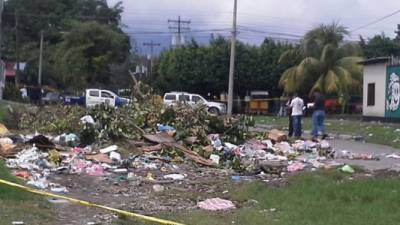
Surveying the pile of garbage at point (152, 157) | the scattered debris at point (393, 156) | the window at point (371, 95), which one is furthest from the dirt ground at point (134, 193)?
the window at point (371, 95)

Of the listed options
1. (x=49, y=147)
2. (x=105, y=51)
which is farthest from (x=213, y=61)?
(x=49, y=147)

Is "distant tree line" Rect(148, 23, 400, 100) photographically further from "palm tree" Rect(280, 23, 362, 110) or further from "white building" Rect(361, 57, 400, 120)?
"white building" Rect(361, 57, 400, 120)

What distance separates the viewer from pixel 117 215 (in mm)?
9953

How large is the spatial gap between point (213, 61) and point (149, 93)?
46.2 m

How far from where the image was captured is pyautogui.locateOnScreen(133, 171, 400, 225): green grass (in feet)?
31.6

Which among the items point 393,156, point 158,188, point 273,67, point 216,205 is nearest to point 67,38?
point 273,67

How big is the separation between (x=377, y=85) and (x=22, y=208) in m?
35.2

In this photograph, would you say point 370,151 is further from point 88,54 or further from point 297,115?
point 88,54

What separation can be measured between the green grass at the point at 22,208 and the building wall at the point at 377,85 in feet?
109

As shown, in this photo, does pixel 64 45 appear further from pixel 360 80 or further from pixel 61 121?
pixel 61 121

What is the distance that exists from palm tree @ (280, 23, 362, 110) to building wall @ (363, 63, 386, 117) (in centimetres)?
1402

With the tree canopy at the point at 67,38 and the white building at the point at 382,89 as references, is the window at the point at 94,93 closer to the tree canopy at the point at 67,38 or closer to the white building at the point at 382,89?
the tree canopy at the point at 67,38

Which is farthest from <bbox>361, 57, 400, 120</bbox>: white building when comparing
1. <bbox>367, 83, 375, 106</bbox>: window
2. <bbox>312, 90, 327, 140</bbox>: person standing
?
<bbox>312, 90, 327, 140</bbox>: person standing

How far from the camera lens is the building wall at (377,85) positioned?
4177 cm
